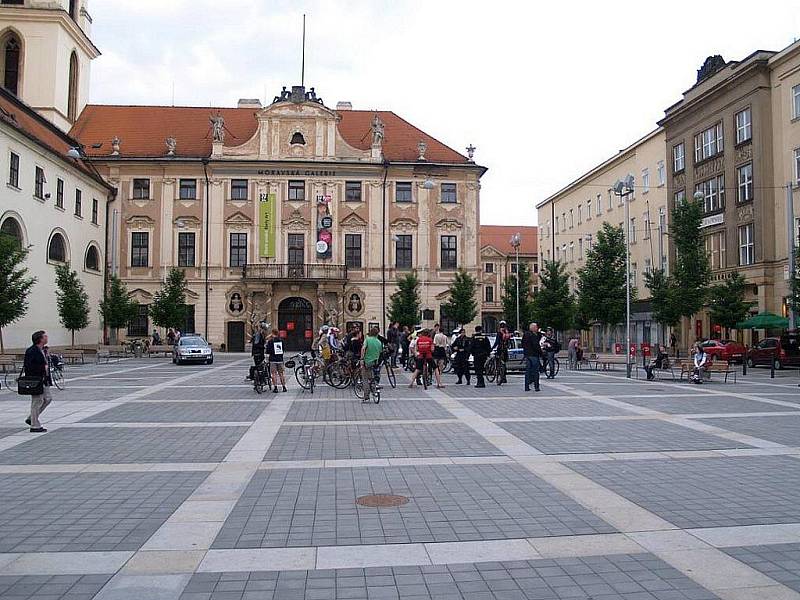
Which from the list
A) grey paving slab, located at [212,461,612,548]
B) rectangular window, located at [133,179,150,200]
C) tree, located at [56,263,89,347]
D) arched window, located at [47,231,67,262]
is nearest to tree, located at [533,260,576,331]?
tree, located at [56,263,89,347]

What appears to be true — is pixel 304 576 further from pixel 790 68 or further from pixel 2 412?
pixel 790 68

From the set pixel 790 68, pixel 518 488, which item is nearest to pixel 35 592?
pixel 518 488

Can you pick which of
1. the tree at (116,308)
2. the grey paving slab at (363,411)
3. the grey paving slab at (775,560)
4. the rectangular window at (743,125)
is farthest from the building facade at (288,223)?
the grey paving slab at (775,560)

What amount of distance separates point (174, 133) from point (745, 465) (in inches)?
2245

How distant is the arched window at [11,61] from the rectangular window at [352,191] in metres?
25.1

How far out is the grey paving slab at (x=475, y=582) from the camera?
5055mm

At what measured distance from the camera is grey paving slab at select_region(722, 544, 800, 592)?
537 cm

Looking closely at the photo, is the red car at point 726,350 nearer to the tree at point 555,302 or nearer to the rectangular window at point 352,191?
the tree at point 555,302

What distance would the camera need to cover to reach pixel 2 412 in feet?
53.1

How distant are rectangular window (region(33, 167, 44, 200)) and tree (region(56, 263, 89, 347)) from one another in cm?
430

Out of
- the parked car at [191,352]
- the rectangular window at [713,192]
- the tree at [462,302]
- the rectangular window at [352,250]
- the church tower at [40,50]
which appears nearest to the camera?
the parked car at [191,352]

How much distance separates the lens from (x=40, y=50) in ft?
179

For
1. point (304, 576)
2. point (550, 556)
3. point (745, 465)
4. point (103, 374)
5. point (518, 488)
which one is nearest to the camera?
point (304, 576)

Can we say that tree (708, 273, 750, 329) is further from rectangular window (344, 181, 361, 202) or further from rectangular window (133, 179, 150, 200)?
rectangular window (133, 179, 150, 200)
